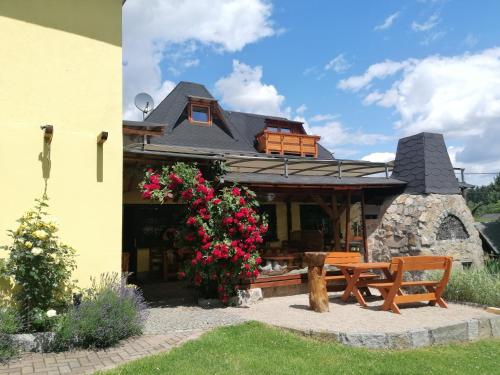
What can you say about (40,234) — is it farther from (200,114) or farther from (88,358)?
(200,114)

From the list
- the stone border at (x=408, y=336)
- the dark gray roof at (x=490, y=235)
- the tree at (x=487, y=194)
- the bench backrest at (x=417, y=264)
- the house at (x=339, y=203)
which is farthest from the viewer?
the tree at (x=487, y=194)

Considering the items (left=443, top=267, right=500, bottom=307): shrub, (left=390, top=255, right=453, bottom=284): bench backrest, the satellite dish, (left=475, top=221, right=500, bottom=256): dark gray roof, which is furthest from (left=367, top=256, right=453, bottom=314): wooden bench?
(left=475, top=221, right=500, bottom=256): dark gray roof

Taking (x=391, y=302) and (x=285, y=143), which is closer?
(x=391, y=302)

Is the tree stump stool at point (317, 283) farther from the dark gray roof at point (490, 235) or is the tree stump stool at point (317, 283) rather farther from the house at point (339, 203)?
the dark gray roof at point (490, 235)

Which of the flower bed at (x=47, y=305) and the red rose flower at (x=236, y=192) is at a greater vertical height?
the red rose flower at (x=236, y=192)

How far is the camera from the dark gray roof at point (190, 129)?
17719mm

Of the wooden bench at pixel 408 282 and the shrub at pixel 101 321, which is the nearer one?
the shrub at pixel 101 321

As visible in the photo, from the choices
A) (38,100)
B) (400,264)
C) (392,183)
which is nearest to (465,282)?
(400,264)

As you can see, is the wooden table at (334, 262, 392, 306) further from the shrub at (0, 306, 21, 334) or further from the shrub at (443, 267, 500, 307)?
the shrub at (0, 306, 21, 334)

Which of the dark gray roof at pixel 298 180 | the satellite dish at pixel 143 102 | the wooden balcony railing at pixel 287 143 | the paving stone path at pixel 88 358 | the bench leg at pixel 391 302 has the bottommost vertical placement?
the paving stone path at pixel 88 358

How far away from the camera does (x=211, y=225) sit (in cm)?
751

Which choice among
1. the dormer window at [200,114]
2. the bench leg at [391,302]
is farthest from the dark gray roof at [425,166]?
the dormer window at [200,114]

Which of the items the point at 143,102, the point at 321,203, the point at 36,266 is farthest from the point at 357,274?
the point at 143,102

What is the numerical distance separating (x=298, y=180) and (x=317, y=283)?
3.03 meters
